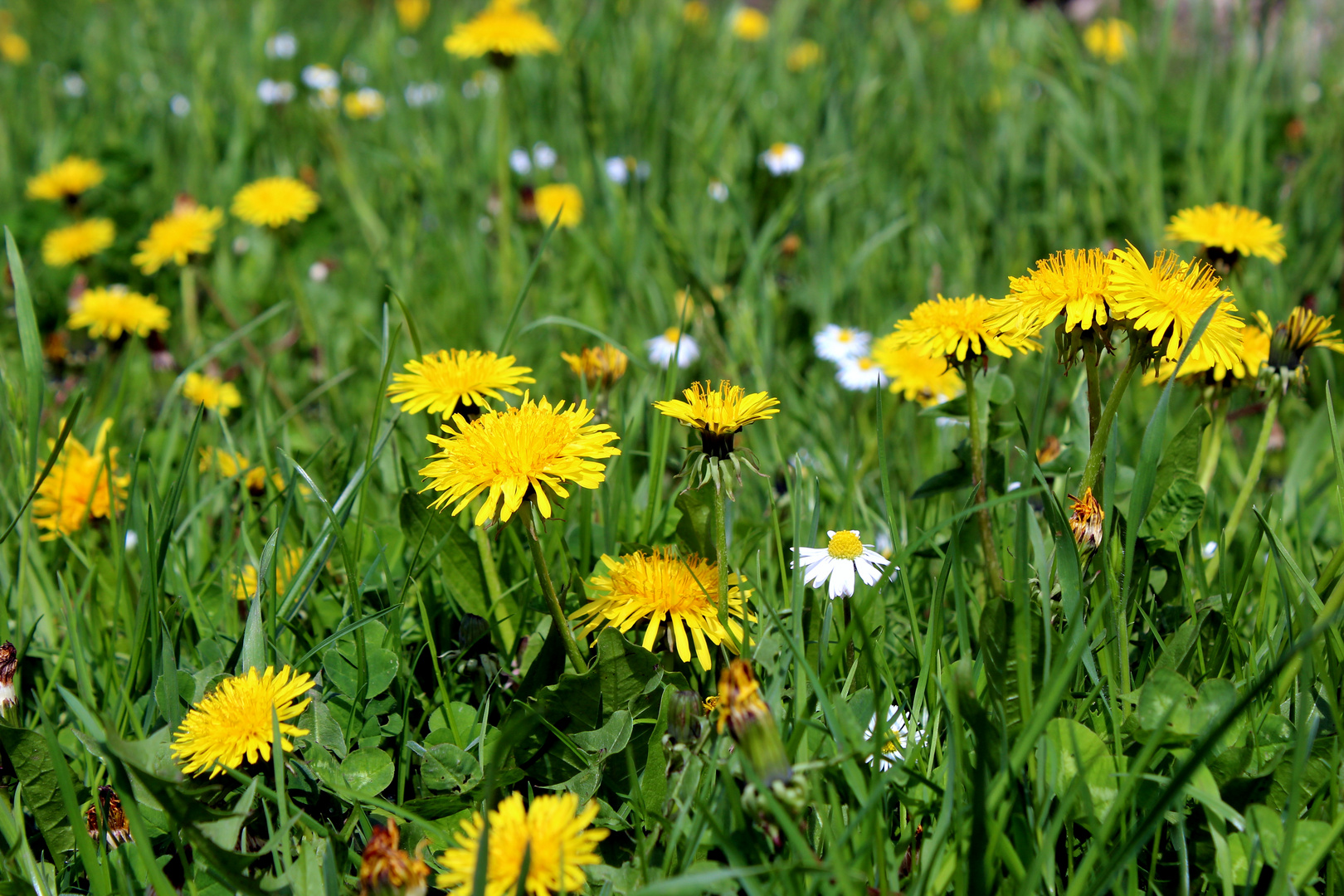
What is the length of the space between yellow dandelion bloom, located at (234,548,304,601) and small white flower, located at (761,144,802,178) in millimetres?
2030

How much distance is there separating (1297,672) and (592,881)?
0.88 meters

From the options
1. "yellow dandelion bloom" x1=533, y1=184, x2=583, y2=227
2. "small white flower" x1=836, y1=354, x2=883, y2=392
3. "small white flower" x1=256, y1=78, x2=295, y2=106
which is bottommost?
"small white flower" x1=836, y1=354, x2=883, y2=392

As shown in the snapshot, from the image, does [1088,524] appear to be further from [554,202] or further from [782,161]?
[554,202]

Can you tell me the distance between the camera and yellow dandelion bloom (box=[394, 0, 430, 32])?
19.7ft

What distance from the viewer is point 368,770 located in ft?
3.88

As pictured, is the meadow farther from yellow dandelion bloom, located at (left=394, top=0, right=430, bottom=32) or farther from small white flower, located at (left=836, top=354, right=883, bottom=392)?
yellow dandelion bloom, located at (left=394, top=0, right=430, bottom=32)

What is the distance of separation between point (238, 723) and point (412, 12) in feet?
19.8

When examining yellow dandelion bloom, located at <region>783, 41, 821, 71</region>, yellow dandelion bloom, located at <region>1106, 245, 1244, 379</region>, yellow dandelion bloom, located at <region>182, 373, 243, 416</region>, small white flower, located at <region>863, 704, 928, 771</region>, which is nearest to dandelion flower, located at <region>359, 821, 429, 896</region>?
small white flower, located at <region>863, 704, 928, 771</region>

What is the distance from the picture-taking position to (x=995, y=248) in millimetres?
3000

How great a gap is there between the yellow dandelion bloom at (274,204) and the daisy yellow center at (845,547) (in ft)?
6.57

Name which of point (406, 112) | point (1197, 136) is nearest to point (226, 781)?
point (1197, 136)

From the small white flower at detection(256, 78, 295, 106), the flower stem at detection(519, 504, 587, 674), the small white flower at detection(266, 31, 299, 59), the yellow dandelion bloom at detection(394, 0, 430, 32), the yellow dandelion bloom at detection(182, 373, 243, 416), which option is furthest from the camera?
the yellow dandelion bloom at detection(394, 0, 430, 32)

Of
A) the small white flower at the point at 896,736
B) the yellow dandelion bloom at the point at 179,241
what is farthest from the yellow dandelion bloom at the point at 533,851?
the yellow dandelion bloom at the point at 179,241

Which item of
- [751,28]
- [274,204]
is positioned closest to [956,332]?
[274,204]
